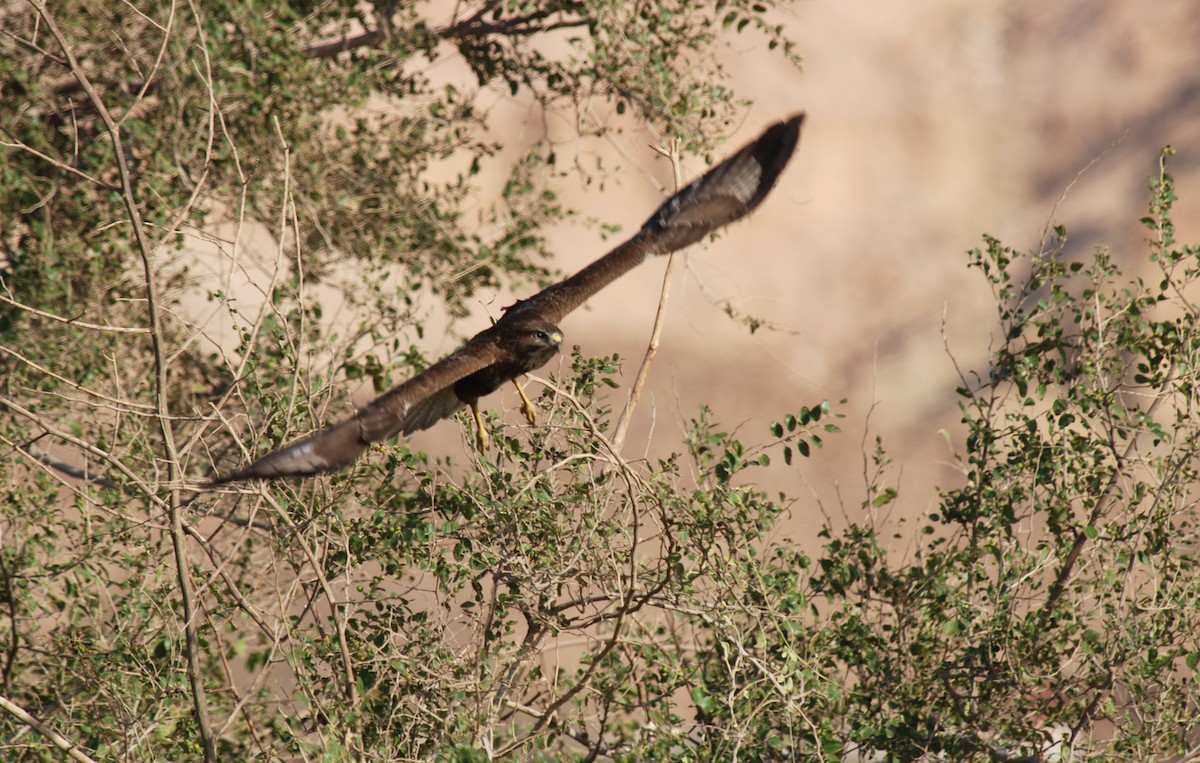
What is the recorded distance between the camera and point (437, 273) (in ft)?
24.9

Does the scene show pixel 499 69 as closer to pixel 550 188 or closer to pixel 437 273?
pixel 550 188

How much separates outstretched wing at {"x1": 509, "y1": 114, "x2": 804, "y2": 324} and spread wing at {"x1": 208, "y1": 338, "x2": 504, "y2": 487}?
52cm

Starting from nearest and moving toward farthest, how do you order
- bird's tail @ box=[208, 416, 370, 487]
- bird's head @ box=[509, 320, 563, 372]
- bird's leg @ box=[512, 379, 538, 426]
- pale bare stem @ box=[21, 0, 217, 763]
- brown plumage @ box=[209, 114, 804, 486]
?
bird's tail @ box=[208, 416, 370, 487] → pale bare stem @ box=[21, 0, 217, 763] → brown plumage @ box=[209, 114, 804, 486] → bird's head @ box=[509, 320, 563, 372] → bird's leg @ box=[512, 379, 538, 426]

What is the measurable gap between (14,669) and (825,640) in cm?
351

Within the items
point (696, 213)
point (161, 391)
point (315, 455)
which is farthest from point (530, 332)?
point (161, 391)

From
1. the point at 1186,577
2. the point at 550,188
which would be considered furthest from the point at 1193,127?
the point at 1186,577

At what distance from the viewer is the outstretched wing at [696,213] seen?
515 cm

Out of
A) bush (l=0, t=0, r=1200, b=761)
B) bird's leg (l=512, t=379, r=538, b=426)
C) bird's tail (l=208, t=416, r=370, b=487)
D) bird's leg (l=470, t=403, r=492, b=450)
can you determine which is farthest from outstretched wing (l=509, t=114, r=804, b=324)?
bird's tail (l=208, t=416, r=370, b=487)

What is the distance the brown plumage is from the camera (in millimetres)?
3848

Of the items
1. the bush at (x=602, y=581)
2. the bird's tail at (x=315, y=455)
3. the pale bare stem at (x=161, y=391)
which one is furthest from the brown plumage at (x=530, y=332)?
the pale bare stem at (x=161, y=391)

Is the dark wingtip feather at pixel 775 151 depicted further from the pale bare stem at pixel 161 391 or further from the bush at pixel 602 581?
the pale bare stem at pixel 161 391

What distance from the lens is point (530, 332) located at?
485 cm

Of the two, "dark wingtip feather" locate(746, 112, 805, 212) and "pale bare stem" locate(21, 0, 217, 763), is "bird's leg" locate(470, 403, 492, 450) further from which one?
"dark wingtip feather" locate(746, 112, 805, 212)

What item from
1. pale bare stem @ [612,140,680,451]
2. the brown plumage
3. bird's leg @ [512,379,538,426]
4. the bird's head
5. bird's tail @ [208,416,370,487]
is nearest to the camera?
bird's tail @ [208,416,370,487]
